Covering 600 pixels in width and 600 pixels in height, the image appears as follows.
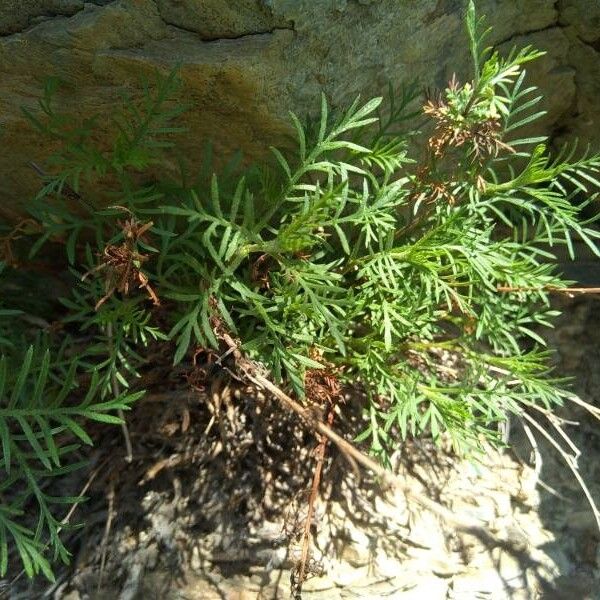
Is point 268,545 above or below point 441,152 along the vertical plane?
below

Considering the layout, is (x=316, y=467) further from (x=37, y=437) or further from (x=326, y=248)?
(x=37, y=437)

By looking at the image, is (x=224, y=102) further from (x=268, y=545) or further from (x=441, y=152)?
(x=268, y=545)

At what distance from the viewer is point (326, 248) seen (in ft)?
5.85

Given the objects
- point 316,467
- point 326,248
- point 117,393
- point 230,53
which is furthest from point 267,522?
point 230,53

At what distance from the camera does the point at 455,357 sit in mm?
2193

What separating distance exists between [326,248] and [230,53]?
501mm

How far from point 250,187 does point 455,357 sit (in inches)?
33.3

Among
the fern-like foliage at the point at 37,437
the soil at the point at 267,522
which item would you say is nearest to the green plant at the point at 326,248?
the fern-like foliage at the point at 37,437

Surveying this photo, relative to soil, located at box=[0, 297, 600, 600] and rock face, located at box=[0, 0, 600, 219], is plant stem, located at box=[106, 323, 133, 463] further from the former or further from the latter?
rock face, located at box=[0, 0, 600, 219]

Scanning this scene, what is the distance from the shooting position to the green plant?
154 centimetres

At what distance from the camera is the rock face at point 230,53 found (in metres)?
1.58

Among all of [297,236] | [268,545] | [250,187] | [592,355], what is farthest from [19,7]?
[592,355]

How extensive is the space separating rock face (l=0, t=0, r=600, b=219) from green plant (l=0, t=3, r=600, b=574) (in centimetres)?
7

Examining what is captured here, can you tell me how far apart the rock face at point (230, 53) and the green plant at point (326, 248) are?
7cm
